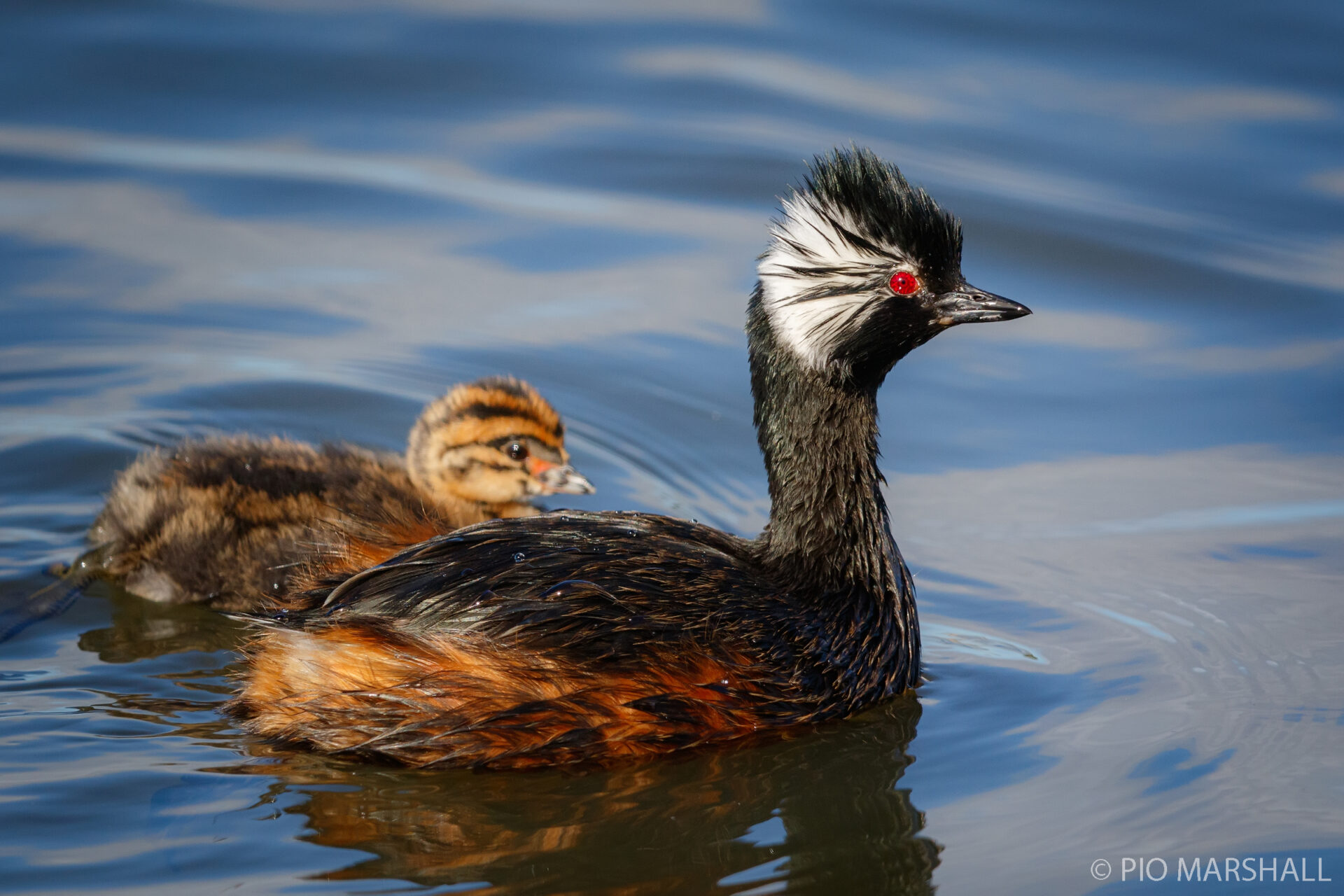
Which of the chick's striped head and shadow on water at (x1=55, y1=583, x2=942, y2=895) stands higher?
the chick's striped head

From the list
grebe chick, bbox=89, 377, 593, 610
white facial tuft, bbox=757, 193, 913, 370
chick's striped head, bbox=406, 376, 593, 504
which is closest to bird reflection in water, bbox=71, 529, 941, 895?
grebe chick, bbox=89, 377, 593, 610

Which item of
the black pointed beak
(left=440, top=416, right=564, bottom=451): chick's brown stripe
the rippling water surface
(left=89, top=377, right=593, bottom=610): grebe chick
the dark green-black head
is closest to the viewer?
the rippling water surface

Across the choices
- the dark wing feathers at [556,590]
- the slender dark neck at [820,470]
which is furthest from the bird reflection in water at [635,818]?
the slender dark neck at [820,470]

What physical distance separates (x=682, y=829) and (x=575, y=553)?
89 cm

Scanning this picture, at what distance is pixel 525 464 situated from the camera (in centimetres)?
704

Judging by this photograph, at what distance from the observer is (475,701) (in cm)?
473

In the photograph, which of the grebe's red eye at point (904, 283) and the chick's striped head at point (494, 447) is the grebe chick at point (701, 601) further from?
the chick's striped head at point (494, 447)

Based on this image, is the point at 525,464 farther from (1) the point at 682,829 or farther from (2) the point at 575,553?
(1) the point at 682,829

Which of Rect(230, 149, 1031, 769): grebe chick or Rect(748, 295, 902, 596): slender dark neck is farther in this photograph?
Rect(748, 295, 902, 596): slender dark neck

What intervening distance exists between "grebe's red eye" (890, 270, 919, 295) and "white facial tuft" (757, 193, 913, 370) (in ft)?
0.09

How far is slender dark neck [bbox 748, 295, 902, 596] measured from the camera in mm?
5543

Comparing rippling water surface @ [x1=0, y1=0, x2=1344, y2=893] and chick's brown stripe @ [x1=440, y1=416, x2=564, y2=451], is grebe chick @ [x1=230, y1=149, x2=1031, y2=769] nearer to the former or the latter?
rippling water surface @ [x1=0, y1=0, x2=1344, y2=893]

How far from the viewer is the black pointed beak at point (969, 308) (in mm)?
5543

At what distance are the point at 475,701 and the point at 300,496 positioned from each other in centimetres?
194
